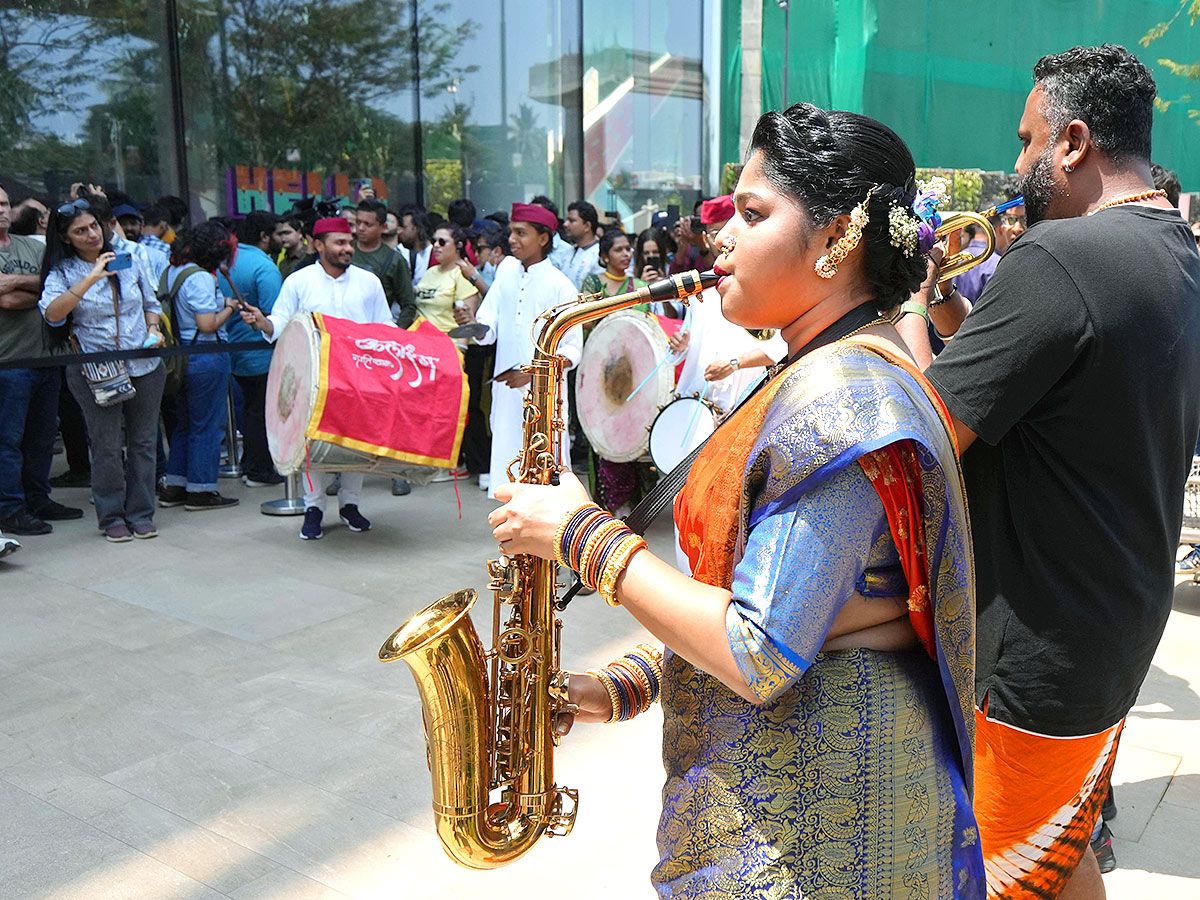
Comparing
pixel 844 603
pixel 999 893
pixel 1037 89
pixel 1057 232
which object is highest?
pixel 1037 89

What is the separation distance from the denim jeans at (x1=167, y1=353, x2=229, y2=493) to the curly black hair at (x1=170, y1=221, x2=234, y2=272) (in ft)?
2.00

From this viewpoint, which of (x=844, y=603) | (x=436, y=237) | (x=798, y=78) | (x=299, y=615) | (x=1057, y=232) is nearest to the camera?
(x=844, y=603)

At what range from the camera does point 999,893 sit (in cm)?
211

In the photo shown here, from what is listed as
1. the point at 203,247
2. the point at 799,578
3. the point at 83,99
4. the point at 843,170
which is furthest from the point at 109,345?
the point at 799,578

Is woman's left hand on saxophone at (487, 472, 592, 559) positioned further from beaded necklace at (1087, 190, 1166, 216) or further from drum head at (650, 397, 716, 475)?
drum head at (650, 397, 716, 475)

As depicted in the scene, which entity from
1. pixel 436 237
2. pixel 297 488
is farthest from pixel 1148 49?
pixel 297 488

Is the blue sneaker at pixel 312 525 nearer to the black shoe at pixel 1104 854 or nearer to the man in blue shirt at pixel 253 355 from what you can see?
the man in blue shirt at pixel 253 355

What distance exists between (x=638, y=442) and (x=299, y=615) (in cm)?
205

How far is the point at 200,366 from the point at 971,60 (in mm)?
9526

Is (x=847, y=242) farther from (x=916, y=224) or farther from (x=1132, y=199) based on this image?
(x=1132, y=199)

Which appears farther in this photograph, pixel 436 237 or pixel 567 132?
pixel 567 132

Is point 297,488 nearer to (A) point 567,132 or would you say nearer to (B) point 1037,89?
(B) point 1037,89

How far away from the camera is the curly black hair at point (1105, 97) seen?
2021mm

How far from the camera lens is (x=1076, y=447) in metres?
1.93
